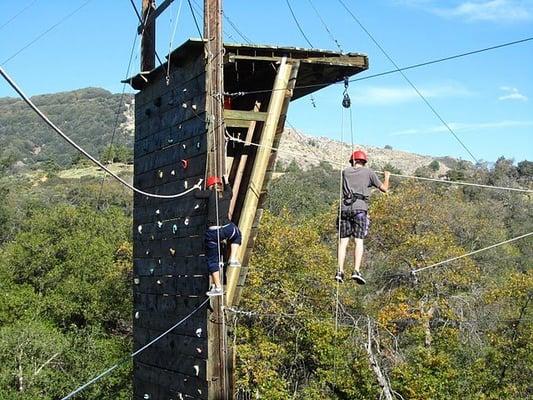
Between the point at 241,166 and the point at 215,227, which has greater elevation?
the point at 241,166

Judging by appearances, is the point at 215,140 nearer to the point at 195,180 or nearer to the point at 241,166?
the point at 195,180

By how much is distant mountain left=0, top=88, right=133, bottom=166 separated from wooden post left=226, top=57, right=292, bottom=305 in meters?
105

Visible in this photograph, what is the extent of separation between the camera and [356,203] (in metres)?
6.07

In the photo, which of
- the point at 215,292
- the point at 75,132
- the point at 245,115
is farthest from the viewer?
the point at 75,132

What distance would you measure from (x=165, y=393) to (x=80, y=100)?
571ft

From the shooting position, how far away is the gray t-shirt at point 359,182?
598 centimetres

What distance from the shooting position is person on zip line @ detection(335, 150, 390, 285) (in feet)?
19.7

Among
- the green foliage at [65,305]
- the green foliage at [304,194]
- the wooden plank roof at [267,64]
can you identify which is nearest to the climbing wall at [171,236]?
the wooden plank roof at [267,64]

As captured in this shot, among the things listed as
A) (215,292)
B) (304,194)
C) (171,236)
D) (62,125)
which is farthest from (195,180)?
(62,125)

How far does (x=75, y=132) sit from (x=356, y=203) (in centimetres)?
13304

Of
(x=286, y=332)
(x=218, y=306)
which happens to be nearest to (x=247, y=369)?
(x=286, y=332)

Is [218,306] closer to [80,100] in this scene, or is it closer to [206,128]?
[206,128]

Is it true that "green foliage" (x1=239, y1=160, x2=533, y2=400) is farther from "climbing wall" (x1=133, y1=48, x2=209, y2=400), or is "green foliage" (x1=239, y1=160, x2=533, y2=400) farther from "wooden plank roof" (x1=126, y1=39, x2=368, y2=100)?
"wooden plank roof" (x1=126, y1=39, x2=368, y2=100)

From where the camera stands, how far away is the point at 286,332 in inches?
725
